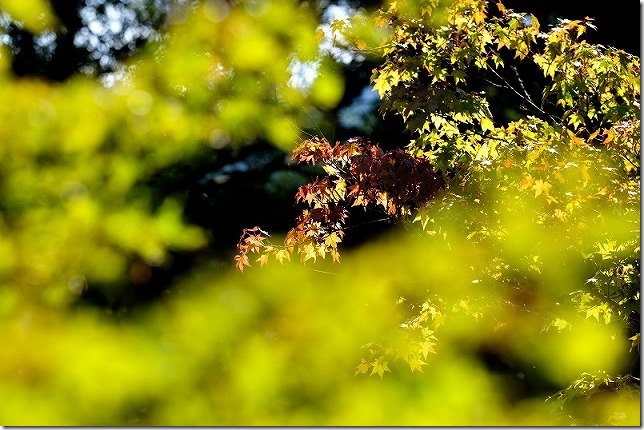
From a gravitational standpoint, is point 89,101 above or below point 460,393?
above

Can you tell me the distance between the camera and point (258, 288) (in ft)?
9.43

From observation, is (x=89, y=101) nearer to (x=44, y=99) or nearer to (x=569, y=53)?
(x=44, y=99)

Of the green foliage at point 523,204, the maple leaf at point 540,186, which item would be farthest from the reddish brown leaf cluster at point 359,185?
the maple leaf at point 540,186

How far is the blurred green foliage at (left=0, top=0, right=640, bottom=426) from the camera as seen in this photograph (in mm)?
1483

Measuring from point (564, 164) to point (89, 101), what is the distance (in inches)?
64.7

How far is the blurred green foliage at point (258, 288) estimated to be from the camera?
1.48 m

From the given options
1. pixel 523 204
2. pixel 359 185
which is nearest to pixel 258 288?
pixel 359 185

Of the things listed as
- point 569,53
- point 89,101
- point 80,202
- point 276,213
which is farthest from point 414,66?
point 276,213

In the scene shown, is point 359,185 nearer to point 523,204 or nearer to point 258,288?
point 523,204

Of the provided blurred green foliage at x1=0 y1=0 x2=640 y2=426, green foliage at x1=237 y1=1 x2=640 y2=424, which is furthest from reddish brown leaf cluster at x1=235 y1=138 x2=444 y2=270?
blurred green foliage at x1=0 y1=0 x2=640 y2=426

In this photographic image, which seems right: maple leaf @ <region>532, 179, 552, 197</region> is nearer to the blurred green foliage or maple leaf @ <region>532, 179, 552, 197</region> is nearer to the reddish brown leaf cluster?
the blurred green foliage

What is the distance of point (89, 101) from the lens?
1819 millimetres

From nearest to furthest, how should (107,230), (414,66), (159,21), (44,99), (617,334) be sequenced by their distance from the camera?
1. (107,230)
2. (44,99)
3. (617,334)
4. (414,66)
5. (159,21)

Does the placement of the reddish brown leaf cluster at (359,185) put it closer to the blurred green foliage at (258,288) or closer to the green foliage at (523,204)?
the green foliage at (523,204)
